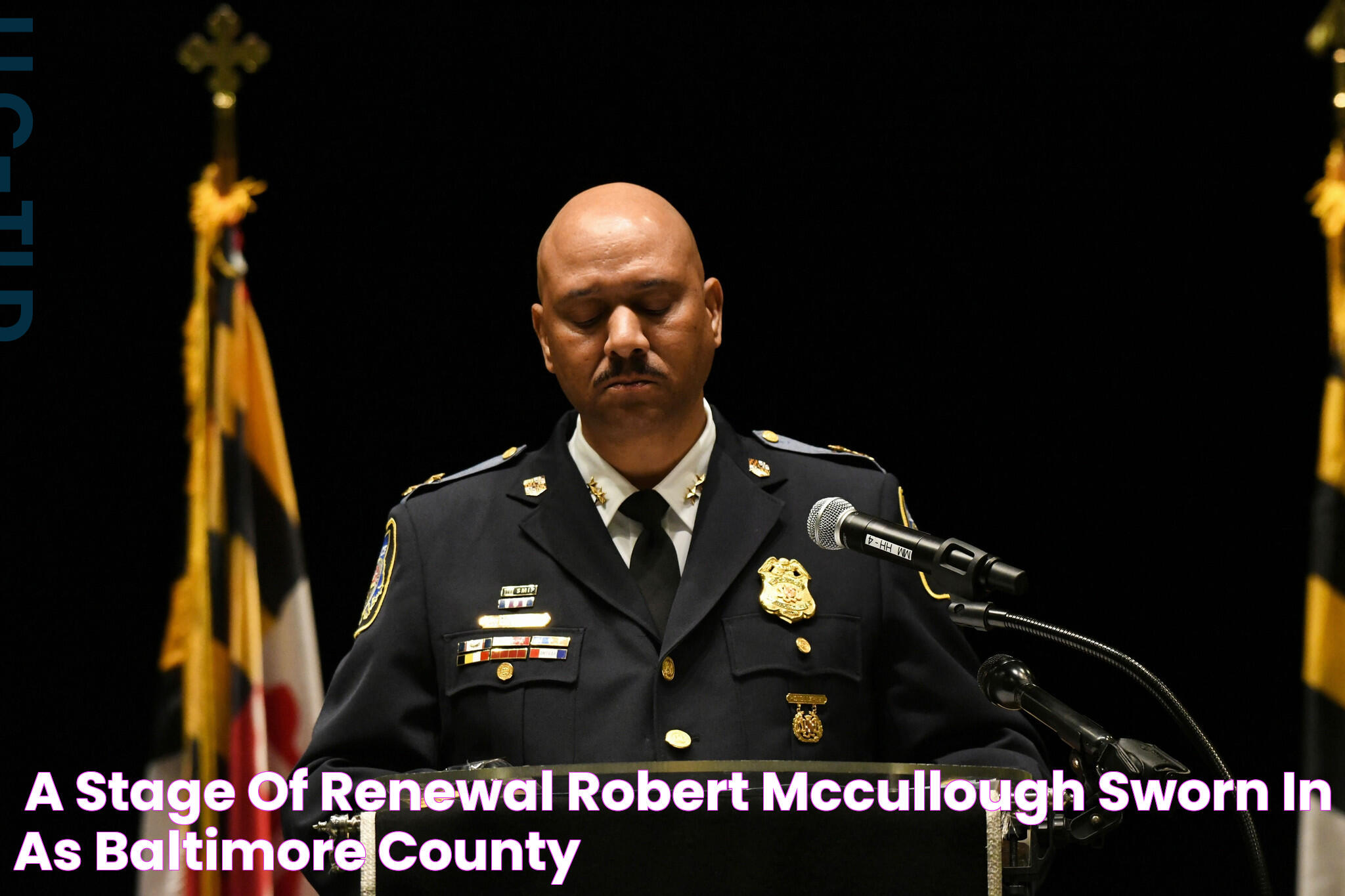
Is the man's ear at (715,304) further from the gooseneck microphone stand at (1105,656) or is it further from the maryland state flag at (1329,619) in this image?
the maryland state flag at (1329,619)

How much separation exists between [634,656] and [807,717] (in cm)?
29

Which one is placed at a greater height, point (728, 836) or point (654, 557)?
point (654, 557)

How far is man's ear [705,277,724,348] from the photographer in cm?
244

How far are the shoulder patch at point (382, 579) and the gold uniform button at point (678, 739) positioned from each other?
0.55 metres

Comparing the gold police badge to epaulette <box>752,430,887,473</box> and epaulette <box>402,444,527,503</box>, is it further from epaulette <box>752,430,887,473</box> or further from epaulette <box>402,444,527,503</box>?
epaulette <box>402,444,527,503</box>

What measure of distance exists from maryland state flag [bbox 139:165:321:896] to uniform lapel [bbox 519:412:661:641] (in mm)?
1129

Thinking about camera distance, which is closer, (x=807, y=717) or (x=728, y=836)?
(x=728, y=836)

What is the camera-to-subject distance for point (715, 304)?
2.47 meters

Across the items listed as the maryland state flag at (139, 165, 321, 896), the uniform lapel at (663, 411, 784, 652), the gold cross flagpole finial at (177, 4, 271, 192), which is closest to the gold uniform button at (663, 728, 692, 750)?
the uniform lapel at (663, 411, 784, 652)

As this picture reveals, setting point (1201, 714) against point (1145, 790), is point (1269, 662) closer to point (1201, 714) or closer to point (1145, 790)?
point (1201, 714)

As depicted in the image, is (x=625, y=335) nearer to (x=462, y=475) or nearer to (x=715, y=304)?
(x=715, y=304)

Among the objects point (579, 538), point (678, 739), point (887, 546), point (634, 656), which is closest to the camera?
point (887, 546)

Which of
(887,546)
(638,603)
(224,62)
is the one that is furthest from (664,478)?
(224,62)

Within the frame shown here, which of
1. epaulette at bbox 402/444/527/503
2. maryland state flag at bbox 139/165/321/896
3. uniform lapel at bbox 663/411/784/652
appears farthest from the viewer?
maryland state flag at bbox 139/165/321/896
